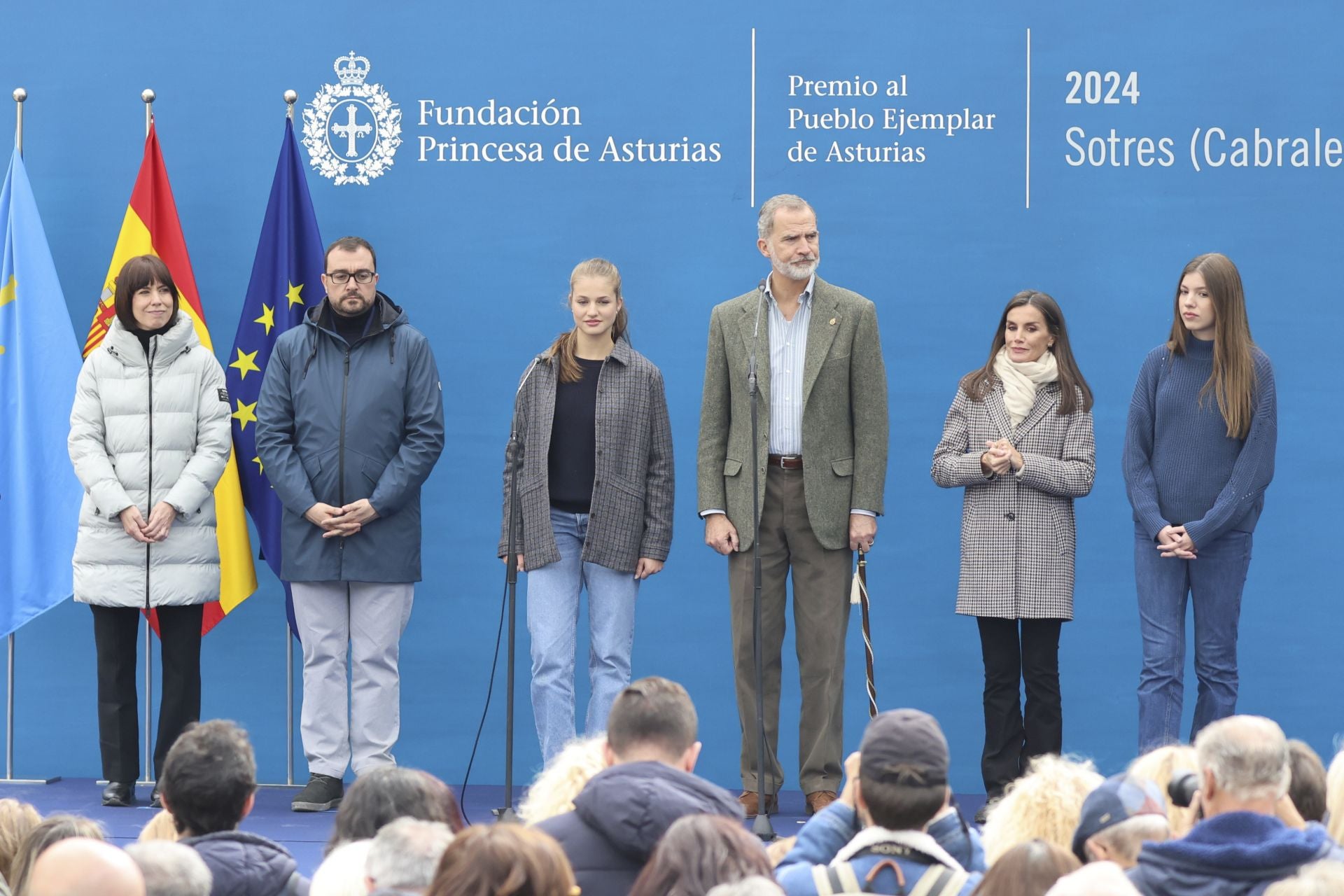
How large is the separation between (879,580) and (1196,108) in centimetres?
196

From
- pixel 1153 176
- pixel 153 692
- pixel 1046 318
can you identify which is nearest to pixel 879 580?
pixel 1046 318

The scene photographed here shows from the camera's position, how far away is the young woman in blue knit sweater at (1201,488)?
518cm

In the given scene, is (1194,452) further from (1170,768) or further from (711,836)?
(711,836)

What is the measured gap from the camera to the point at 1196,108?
597 centimetres

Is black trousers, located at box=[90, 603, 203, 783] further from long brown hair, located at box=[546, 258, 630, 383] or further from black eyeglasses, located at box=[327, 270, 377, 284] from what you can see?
long brown hair, located at box=[546, 258, 630, 383]

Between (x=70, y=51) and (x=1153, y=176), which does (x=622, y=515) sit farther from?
(x=70, y=51)

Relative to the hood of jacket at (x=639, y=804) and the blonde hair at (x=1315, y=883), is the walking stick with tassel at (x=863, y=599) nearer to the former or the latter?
the hood of jacket at (x=639, y=804)

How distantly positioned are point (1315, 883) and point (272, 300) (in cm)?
437

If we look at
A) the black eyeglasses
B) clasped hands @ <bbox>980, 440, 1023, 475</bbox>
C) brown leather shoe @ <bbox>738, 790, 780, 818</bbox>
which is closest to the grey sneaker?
brown leather shoe @ <bbox>738, 790, 780, 818</bbox>

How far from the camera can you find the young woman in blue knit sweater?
5180 mm

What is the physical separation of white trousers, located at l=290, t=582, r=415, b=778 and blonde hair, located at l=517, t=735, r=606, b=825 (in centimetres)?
220

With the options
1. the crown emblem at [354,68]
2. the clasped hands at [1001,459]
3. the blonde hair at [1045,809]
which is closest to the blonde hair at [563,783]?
the blonde hair at [1045,809]

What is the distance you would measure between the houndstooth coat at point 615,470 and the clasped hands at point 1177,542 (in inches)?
58.4

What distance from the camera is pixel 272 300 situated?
19.7 feet
